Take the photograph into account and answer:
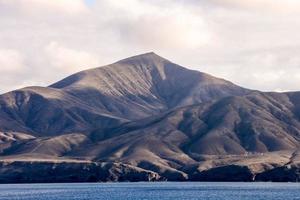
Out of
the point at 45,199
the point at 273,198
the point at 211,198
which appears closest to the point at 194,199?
the point at 211,198

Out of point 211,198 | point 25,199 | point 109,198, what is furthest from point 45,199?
point 211,198

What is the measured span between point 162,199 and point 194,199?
29.5 feet

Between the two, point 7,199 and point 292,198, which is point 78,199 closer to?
point 7,199

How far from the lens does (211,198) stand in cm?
19062

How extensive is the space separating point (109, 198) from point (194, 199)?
86.0 feet

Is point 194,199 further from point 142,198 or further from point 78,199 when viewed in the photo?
point 78,199

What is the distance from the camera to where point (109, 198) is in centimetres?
19862

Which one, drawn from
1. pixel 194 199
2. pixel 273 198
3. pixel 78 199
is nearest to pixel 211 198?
pixel 194 199

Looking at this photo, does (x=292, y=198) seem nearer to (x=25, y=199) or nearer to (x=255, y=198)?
(x=255, y=198)

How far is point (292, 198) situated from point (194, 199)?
2646cm

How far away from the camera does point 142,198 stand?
19525 cm

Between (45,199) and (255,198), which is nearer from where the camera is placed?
(255,198)

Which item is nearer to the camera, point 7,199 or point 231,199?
point 231,199

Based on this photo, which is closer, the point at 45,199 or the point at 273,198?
the point at 273,198
